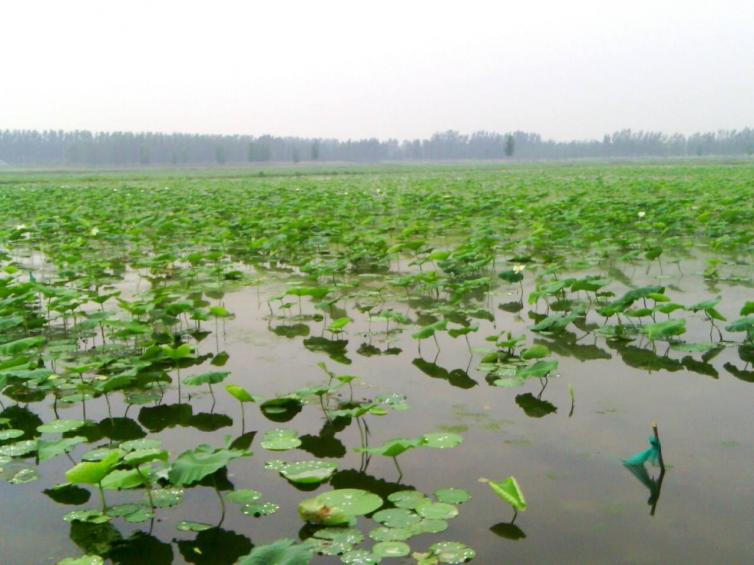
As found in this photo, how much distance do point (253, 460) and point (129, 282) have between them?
14.0ft

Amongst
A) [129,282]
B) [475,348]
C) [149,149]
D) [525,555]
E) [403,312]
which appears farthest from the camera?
[149,149]

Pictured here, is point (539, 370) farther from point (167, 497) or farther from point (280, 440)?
point (167, 497)

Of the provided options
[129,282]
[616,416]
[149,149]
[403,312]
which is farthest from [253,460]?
[149,149]

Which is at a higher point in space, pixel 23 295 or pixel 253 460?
pixel 23 295

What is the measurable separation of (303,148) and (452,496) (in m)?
115

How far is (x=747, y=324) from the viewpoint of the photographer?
11.4ft

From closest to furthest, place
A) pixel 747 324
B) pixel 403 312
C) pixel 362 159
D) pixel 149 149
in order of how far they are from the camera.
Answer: pixel 747 324 < pixel 403 312 < pixel 149 149 < pixel 362 159

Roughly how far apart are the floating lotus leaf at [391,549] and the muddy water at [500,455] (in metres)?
0.04

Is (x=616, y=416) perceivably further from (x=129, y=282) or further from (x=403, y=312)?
(x=129, y=282)

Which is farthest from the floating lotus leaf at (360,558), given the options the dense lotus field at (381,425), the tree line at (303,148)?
the tree line at (303,148)

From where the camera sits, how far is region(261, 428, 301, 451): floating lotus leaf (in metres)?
2.57

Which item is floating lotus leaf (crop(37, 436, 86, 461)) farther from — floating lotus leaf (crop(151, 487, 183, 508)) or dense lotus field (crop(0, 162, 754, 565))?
floating lotus leaf (crop(151, 487, 183, 508))

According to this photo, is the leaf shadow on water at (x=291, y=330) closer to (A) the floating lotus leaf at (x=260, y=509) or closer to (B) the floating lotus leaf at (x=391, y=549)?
(A) the floating lotus leaf at (x=260, y=509)

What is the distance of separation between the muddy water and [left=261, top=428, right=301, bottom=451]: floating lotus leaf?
0.06 metres
